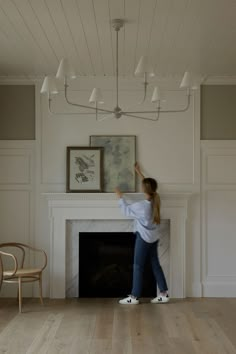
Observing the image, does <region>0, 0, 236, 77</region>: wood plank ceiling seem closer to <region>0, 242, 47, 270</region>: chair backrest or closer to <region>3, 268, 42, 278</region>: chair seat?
<region>0, 242, 47, 270</region>: chair backrest

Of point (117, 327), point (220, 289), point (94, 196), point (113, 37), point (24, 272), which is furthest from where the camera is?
point (220, 289)

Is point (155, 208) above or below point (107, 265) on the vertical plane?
above

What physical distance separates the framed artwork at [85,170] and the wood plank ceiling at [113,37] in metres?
0.91

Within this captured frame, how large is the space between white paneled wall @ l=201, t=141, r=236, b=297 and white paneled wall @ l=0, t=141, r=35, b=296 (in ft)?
6.61

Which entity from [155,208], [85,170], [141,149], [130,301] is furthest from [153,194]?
[130,301]

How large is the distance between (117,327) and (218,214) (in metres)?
2.09

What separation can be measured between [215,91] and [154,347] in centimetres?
327

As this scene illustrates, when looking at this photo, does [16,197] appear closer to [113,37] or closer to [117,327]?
[117,327]

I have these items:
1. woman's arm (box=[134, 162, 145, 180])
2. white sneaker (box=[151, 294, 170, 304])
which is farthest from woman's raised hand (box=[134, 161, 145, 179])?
white sneaker (box=[151, 294, 170, 304])

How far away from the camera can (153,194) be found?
596 cm

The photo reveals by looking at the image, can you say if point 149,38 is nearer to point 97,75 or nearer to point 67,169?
point 97,75

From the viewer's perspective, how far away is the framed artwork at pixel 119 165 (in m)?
6.24

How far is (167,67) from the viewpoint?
5848mm

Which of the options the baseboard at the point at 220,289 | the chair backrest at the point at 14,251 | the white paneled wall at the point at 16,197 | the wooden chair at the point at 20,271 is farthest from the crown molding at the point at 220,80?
the chair backrest at the point at 14,251
